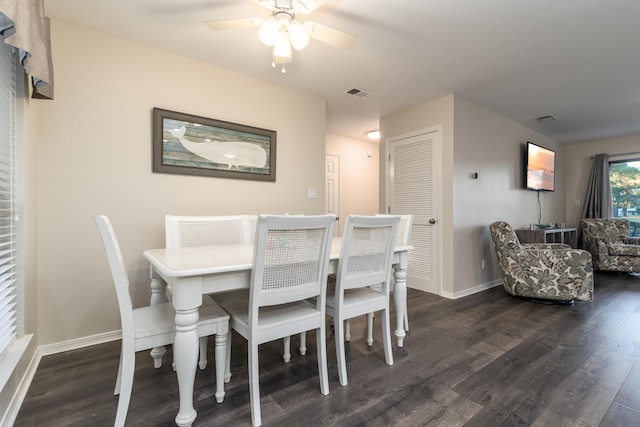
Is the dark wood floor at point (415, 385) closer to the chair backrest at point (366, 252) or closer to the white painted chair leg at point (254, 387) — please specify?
the white painted chair leg at point (254, 387)

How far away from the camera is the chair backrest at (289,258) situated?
134 centimetres

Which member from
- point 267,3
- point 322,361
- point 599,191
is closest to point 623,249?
point 599,191

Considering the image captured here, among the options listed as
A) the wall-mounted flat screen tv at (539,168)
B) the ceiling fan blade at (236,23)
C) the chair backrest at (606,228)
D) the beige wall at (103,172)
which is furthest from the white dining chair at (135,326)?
the chair backrest at (606,228)

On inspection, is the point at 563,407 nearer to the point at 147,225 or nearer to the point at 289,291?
the point at 289,291

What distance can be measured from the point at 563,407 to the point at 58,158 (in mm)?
3407

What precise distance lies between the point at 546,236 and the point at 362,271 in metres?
3.78

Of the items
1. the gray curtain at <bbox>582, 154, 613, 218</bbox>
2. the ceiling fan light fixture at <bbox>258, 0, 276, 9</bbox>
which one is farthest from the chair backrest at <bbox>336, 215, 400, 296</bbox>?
the gray curtain at <bbox>582, 154, 613, 218</bbox>

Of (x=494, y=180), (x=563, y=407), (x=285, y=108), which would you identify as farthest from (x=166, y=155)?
(x=494, y=180)

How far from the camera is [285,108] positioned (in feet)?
10.4

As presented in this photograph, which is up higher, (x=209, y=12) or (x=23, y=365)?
(x=209, y=12)

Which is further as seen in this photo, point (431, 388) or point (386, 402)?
point (431, 388)

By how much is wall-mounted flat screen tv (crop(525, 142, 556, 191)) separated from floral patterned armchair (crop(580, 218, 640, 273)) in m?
0.95

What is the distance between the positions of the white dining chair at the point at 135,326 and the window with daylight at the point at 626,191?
7077mm

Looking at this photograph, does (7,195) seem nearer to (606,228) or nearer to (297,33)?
(297,33)
